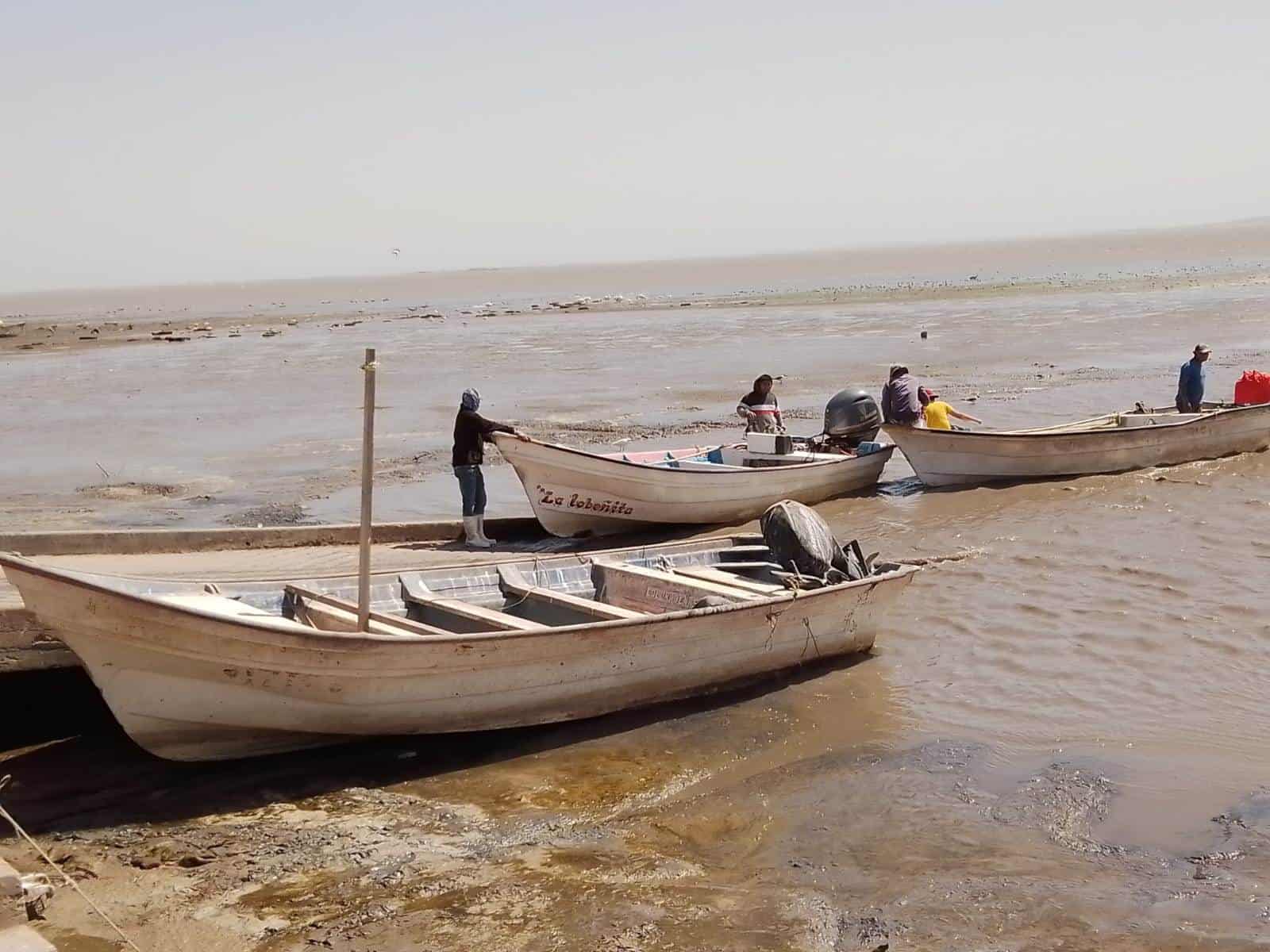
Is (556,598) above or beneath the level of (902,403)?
beneath

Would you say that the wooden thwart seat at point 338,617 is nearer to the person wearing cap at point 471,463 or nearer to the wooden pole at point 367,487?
the wooden pole at point 367,487

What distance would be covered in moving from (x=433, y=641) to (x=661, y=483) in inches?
239

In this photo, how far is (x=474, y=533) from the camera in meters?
12.5

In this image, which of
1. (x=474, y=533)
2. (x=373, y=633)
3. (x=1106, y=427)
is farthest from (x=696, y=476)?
(x=1106, y=427)

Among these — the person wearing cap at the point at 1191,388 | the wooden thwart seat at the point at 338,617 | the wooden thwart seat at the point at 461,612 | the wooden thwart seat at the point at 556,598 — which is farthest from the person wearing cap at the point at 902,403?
the wooden thwart seat at the point at 338,617

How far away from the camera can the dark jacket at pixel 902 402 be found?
15484 mm

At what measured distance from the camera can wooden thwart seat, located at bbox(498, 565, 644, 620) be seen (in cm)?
888

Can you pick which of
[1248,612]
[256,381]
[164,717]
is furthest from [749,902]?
[256,381]

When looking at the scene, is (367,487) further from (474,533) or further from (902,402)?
(902,402)

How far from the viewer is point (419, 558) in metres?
11.8

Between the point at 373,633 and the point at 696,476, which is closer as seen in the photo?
the point at 373,633

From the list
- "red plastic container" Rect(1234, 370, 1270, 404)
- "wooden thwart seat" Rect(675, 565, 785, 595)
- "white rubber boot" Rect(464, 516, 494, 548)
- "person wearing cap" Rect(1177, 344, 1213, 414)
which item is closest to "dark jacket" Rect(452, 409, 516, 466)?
"white rubber boot" Rect(464, 516, 494, 548)

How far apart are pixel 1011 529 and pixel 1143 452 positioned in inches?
133

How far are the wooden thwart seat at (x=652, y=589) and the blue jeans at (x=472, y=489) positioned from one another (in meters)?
2.51
